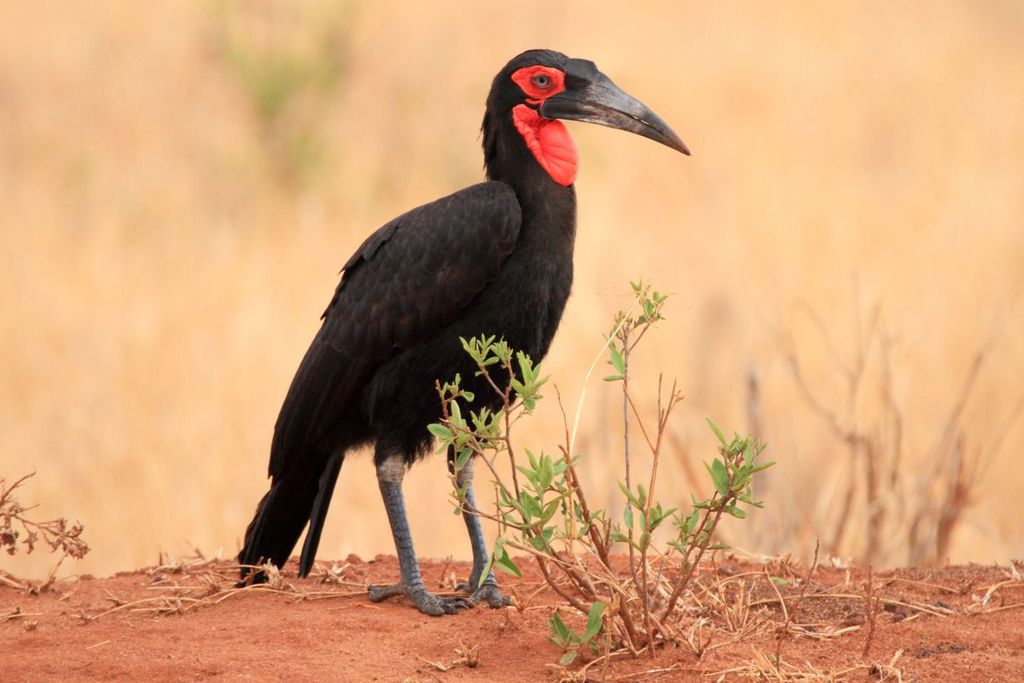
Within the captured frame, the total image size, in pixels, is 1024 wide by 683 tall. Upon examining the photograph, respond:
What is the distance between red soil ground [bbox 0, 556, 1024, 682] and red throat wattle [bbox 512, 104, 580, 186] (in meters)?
1.42

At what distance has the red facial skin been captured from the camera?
4.68 metres

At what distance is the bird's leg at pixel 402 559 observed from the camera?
14.6 feet

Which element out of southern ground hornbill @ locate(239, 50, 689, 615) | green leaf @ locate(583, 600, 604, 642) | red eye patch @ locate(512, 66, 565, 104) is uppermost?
red eye patch @ locate(512, 66, 565, 104)

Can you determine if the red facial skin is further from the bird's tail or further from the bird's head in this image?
the bird's tail

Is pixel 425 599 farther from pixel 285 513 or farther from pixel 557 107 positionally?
pixel 557 107

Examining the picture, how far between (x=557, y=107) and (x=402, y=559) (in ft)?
5.28

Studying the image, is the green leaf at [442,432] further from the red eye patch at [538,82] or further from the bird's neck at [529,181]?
the red eye patch at [538,82]

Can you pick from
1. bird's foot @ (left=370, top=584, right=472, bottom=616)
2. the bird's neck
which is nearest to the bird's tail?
bird's foot @ (left=370, top=584, right=472, bottom=616)

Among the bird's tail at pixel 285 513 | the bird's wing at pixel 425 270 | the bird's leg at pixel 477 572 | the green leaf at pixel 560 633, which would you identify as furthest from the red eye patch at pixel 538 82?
the green leaf at pixel 560 633

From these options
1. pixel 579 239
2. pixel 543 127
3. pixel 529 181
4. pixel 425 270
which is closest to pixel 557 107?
pixel 543 127

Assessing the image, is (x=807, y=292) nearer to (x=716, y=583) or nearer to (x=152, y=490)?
(x=152, y=490)

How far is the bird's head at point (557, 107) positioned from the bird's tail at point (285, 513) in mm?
1285

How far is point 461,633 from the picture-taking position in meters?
4.06

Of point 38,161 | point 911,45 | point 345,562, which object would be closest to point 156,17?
point 38,161
